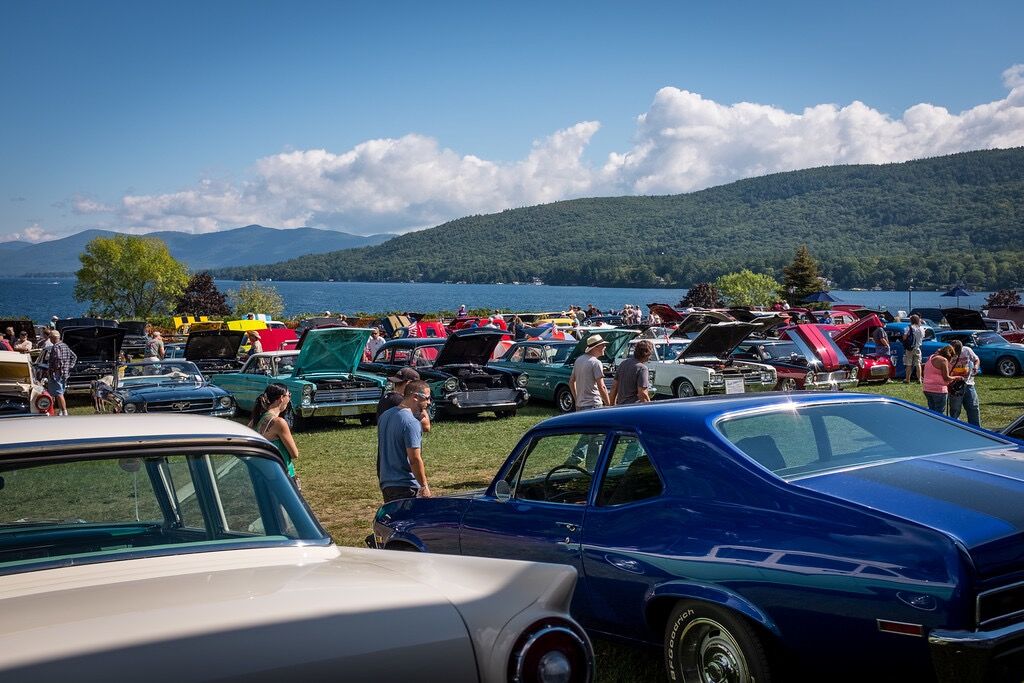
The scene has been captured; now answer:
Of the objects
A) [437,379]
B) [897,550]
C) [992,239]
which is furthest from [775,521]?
[992,239]

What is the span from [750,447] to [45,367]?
16451 mm

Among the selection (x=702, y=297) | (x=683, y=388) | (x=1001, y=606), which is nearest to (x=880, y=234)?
(x=702, y=297)

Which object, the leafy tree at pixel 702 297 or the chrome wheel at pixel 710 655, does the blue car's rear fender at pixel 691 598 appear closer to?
the chrome wheel at pixel 710 655

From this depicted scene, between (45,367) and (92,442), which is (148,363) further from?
(92,442)

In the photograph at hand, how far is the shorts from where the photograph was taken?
17.3 metres

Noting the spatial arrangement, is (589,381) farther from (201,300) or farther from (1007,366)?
(201,300)

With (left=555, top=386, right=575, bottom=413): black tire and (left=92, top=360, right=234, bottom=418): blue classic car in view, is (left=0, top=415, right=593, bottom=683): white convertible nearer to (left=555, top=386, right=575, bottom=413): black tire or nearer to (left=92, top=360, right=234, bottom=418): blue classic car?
(left=92, top=360, right=234, bottom=418): blue classic car

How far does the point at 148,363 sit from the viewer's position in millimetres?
18594

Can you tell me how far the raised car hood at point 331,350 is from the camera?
1622 centimetres

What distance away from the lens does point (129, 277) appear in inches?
2736

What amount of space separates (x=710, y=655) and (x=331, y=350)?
43.2ft

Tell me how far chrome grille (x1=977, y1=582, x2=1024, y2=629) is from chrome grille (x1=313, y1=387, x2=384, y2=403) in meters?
13.7

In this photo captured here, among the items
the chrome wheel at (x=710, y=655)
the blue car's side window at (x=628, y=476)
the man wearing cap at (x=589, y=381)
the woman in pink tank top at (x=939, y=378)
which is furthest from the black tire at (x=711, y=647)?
the woman in pink tank top at (x=939, y=378)

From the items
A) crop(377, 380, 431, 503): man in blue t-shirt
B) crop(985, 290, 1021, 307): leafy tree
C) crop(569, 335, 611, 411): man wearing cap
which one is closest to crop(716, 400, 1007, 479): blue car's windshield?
crop(377, 380, 431, 503): man in blue t-shirt
